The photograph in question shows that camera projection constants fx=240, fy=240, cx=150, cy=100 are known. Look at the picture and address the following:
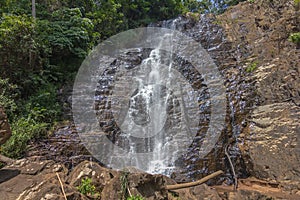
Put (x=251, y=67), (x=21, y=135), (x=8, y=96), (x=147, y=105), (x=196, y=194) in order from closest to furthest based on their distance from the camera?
(x=196, y=194)
(x=21, y=135)
(x=8, y=96)
(x=251, y=67)
(x=147, y=105)

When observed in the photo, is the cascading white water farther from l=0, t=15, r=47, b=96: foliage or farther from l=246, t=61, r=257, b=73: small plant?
l=0, t=15, r=47, b=96: foliage

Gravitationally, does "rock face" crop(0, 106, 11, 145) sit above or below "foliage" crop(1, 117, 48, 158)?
above

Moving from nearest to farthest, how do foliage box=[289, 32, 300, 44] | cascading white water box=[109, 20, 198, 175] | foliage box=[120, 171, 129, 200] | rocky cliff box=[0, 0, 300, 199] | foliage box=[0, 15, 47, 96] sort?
foliage box=[120, 171, 129, 200] → rocky cliff box=[0, 0, 300, 199] → foliage box=[0, 15, 47, 96] → cascading white water box=[109, 20, 198, 175] → foliage box=[289, 32, 300, 44]

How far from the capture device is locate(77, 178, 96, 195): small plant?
9.82 ft

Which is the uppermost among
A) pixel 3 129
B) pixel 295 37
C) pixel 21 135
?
pixel 295 37

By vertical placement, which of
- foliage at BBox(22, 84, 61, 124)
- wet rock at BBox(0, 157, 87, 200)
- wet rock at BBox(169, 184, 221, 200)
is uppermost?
foliage at BBox(22, 84, 61, 124)

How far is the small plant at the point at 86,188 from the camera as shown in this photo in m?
2.99

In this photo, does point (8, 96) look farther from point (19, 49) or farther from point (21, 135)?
point (21, 135)

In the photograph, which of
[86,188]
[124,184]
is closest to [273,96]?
[124,184]

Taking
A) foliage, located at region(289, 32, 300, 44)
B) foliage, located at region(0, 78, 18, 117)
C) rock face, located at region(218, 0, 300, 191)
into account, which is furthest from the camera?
foliage, located at region(289, 32, 300, 44)

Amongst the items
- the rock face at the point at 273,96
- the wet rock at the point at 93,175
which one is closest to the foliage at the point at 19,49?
the wet rock at the point at 93,175

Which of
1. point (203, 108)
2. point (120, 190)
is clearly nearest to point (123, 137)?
point (203, 108)

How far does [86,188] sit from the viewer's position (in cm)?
301

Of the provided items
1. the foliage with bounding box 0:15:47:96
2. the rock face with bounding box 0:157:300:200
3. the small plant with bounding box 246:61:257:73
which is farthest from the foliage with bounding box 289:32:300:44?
the foliage with bounding box 0:15:47:96
